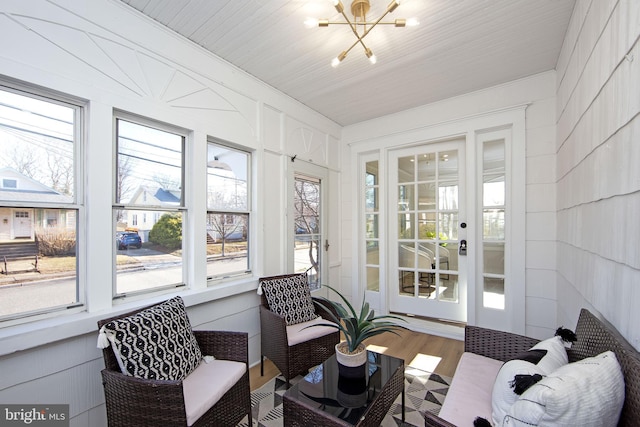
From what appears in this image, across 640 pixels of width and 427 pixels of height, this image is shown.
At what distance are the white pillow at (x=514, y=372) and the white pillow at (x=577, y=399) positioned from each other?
179 mm

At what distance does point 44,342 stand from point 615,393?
96.8 inches

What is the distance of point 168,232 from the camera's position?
2143mm

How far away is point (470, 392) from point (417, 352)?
1.48 metres

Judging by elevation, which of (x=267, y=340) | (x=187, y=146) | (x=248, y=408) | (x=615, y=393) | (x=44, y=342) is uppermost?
(x=187, y=146)

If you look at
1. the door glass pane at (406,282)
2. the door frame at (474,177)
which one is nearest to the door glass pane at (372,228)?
the door frame at (474,177)

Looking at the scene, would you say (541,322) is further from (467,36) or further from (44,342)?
(44,342)

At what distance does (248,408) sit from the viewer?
5.62 ft

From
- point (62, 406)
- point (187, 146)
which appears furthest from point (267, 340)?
point (187, 146)

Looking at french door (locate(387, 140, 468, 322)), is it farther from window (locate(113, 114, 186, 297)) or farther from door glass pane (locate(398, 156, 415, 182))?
window (locate(113, 114, 186, 297))

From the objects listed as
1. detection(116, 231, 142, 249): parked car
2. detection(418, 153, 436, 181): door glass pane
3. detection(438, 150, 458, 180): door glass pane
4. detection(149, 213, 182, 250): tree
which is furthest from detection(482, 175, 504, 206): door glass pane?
detection(116, 231, 142, 249): parked car

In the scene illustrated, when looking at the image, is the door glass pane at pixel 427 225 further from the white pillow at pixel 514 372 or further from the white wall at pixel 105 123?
the white pillow at pixel 514 372

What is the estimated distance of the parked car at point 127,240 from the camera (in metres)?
1.88

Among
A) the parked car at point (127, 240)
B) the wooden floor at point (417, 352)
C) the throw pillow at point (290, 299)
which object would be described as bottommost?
the wooden floor at point (417, 352)

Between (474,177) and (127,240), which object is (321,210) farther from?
(127,240)
